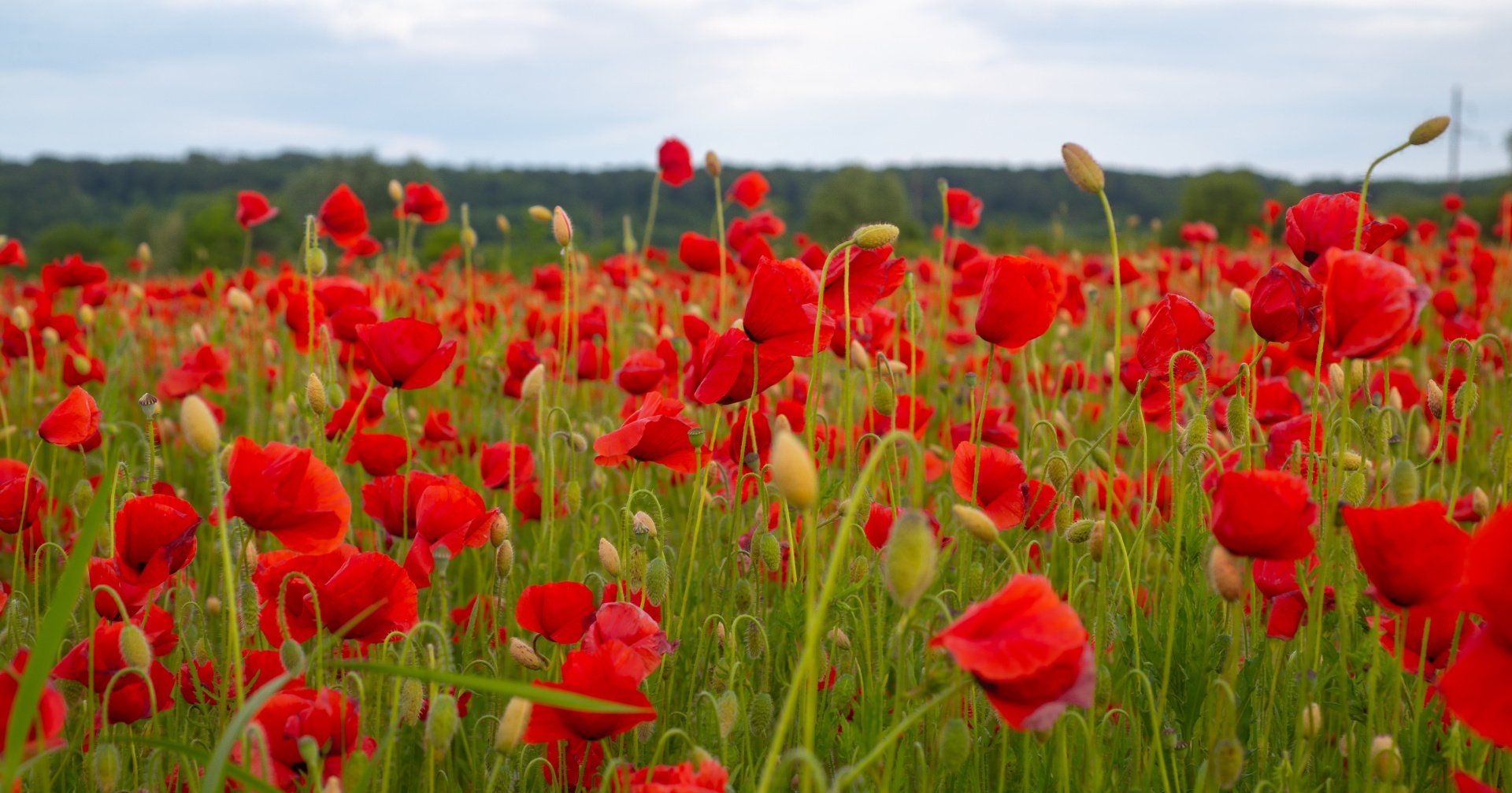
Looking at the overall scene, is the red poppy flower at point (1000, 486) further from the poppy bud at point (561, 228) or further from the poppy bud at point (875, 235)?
the poppy bud at point (561, 228)

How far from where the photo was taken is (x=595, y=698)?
3.47ft

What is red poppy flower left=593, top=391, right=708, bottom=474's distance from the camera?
1472 mm

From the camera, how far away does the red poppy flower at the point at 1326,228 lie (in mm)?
1449

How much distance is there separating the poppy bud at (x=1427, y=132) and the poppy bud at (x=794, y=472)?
1.06 metres

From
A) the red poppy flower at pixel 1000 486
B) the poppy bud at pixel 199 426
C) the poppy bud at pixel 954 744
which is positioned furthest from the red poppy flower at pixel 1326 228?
the poppy bud at pixel 199 426

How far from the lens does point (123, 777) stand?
144 cm

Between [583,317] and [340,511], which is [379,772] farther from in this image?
[583,317]

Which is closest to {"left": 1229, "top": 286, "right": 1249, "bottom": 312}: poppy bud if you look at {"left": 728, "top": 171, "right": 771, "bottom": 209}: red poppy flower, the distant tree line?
{"left": 728, "top": 171, "right": 771, "bottom": 209}: red poppy flower

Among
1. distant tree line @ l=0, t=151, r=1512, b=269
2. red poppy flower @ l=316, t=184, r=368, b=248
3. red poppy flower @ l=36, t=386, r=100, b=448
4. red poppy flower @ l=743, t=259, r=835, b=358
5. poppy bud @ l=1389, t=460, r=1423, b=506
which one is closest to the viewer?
poppy bud @ l=1389, t=460, r=1423, b=506

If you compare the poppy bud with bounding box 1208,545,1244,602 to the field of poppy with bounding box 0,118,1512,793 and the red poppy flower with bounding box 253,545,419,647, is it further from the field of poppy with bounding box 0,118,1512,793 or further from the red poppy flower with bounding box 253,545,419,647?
the red poppy flower with bounding box 253,545,419,647

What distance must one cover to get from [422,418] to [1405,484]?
286 centimetres

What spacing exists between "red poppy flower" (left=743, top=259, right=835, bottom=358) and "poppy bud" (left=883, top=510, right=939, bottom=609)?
0.60 m

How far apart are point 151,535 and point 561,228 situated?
0.69 metres

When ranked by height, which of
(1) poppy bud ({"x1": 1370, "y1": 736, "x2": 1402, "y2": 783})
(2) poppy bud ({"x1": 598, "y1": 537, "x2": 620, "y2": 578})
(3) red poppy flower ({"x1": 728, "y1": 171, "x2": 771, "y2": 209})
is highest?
(3) red poppy flower ({"x1": 728, "y1": 171, "x2": 771, "y2": 209})
